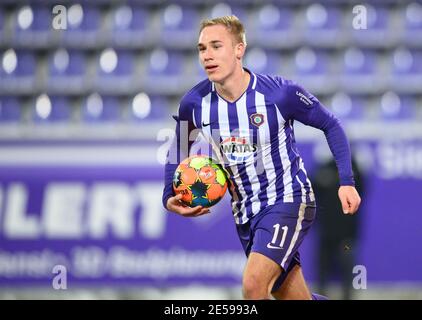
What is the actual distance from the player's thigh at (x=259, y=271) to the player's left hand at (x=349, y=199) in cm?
41

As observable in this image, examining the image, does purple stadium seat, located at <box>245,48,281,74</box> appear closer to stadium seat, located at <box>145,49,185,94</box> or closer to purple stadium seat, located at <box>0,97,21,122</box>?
stadium seat, located at <box>145,49,185,94</box>

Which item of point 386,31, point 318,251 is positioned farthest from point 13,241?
point 386,31

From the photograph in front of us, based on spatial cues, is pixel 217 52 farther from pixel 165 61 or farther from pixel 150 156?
pixel 165 61

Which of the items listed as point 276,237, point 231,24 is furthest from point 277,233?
point 231,24

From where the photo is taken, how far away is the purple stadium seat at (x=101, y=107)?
5.61 metres

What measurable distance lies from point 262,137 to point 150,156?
1.68 meters

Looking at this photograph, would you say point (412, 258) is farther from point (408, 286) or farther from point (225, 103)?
point (225, 103)

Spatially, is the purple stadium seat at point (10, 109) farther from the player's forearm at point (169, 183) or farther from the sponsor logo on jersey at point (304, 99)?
the sponsor logo on jersey at point (304, 99)

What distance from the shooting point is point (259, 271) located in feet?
11.6

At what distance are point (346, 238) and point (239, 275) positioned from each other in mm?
705

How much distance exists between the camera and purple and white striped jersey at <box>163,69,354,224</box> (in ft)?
12.2

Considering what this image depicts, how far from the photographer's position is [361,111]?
563cm

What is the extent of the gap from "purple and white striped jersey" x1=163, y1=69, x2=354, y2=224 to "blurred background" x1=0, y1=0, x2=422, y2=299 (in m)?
1.36
